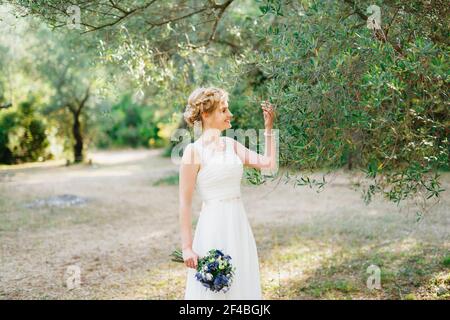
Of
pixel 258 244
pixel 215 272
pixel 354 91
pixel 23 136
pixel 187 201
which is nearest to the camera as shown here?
pixel 215 272

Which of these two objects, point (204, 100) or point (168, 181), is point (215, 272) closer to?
point (204, 100)

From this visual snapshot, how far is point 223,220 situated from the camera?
3693 millimetres

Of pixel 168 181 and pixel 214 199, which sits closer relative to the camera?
pixel 214 199

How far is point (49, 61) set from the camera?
2092cm

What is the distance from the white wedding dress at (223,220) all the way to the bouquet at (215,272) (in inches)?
7.4

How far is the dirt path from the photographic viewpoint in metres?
7.03

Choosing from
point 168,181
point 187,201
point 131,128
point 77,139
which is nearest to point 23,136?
point 77,139

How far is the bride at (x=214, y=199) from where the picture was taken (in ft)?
11.9

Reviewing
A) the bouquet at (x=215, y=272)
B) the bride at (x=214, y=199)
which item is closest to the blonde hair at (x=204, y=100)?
the bride at (x=214, y=199)

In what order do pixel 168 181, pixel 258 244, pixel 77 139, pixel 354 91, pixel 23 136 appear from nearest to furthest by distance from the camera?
pixel 354 91 < pixel 258 244 < pixel 168 181 < pixel 23 136 < pixel 77 139

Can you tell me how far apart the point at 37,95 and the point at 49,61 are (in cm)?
445

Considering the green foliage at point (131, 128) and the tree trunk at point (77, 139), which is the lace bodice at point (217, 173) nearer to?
the tree trunk at point (77, 139)

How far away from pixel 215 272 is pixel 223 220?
1.36 feet
